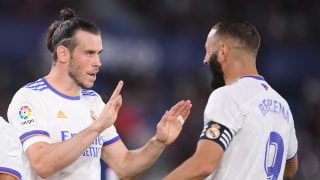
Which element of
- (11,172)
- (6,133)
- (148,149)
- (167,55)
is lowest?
(148,149)

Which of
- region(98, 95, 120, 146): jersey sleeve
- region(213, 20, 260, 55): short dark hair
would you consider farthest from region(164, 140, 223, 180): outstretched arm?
region(98, 95, 120, 146): jersey sleeve

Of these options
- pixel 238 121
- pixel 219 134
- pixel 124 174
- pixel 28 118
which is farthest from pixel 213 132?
pixel 28 118

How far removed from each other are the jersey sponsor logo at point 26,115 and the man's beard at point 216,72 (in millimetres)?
1270

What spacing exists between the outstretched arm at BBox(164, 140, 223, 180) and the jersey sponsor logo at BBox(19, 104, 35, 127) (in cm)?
111

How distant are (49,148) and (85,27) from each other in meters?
1.01

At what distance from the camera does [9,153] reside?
515cm

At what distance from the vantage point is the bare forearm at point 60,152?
5.49 meters

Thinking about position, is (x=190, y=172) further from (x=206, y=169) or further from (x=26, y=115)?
(x=26, y=115)

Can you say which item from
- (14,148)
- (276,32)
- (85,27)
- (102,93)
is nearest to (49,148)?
(14,148)

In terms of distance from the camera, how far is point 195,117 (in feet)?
43.4

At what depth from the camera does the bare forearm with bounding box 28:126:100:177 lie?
5.49m

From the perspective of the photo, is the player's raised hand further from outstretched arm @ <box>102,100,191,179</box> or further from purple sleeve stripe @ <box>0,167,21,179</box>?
purple sleeve stripe @ <box>0,167,21,179</box>

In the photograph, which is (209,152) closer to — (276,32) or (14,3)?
(14,3)

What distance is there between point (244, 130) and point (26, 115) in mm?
1502
